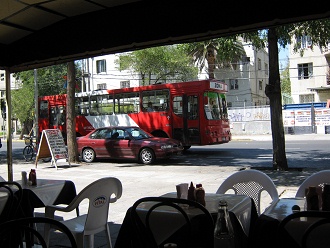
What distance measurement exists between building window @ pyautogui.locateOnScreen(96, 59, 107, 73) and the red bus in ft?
78.9

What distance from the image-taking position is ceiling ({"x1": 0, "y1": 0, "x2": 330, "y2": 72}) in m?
4.15

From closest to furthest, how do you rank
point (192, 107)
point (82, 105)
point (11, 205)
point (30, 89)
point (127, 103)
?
point (11, 205), point (192, 107), point (127, 103), point (82, 105), point (30, 89)

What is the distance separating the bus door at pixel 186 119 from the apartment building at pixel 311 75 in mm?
19980

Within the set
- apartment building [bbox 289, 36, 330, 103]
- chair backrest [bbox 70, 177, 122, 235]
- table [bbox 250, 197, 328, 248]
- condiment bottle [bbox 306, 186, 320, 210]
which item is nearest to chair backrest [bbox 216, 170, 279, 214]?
chair backrest [bbox 70, 177, 122, 235]

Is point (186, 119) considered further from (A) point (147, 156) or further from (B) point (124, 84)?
(B) point (124, 84)

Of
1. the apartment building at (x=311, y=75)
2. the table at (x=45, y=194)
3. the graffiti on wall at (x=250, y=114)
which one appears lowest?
the table at (x=45, y=194)

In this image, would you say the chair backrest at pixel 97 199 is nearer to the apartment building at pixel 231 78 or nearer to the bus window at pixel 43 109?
the bus window at pixel 43 109

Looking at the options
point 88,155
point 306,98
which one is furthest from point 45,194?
point 306,98

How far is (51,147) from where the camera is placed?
14.2 m

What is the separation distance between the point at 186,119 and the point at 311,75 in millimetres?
21808

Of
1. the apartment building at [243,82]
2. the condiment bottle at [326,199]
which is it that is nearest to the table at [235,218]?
the condiment bottle at [326,199]

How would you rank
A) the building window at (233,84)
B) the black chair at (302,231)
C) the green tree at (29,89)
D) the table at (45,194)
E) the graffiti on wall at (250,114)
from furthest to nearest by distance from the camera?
the building window at (233,84) → the green tree at (29,89) → the graffiti on wall at (250,114) → the table at (45,194) → the black chair at (302,231)

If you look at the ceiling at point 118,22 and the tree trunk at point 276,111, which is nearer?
the ceiling at point 118,22

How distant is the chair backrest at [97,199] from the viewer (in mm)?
→ 4324
